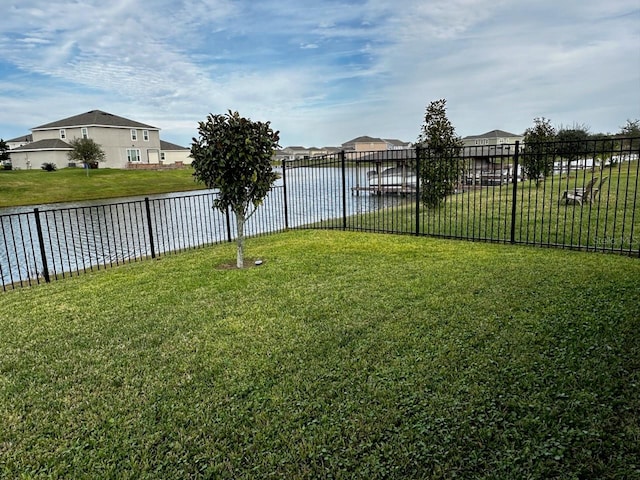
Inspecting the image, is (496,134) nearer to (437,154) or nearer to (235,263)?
(437,154)

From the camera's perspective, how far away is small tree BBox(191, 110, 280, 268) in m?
5.89

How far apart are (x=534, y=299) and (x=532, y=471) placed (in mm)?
2682

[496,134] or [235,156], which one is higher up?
[496,134]

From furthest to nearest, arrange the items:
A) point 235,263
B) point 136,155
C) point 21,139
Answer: point 21,139, point 136,155, point 235,263

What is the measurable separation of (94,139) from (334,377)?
4446 centimetres

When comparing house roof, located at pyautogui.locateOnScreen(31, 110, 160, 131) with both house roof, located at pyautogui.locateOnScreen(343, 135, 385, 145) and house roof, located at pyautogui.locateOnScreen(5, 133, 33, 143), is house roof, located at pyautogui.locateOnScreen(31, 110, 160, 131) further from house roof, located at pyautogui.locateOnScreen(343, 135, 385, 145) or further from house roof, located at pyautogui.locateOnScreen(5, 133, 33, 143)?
house roof, located at pyautogui.locateOnScreen(343, 135, 385, 145)

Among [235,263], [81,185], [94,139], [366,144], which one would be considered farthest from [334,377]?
[366,144]

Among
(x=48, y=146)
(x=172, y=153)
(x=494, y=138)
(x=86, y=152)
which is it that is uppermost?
(x=494, y=138)

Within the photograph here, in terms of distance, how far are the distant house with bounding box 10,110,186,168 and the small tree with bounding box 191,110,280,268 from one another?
131 ft

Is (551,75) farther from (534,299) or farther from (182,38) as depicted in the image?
(182,38)

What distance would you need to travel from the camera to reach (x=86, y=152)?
35406mm

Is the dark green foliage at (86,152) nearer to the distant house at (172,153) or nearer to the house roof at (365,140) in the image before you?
the distant house at (172,153)

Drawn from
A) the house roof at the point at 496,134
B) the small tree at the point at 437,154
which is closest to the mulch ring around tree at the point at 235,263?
the small tree at the point at 437,154

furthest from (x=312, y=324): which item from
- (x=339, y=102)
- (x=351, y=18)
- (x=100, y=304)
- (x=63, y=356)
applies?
(x=339, y=102)
